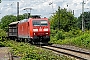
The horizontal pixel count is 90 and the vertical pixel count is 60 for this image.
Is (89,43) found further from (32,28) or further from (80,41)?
(32,28)

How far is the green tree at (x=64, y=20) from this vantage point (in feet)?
234

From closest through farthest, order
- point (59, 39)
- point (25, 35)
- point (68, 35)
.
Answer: point (25, 35) → point (59, 39) → point (68, 35)

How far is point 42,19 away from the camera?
31.7 meters

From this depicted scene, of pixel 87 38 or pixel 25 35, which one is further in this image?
pixel 25 35

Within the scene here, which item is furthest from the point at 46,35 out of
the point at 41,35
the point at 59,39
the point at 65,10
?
the point at 65,10

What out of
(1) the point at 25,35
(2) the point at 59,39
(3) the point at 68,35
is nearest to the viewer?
(1) the point at 25,35

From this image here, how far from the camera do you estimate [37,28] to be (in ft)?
104

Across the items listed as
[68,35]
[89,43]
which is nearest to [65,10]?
[68,35]

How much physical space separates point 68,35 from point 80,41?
13.2 metres

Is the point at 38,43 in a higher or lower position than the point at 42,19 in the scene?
lower

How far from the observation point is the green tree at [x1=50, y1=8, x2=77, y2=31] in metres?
71.4

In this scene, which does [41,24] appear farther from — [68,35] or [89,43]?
[68,35]

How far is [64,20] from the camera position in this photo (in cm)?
7306

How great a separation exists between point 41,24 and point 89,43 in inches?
237
